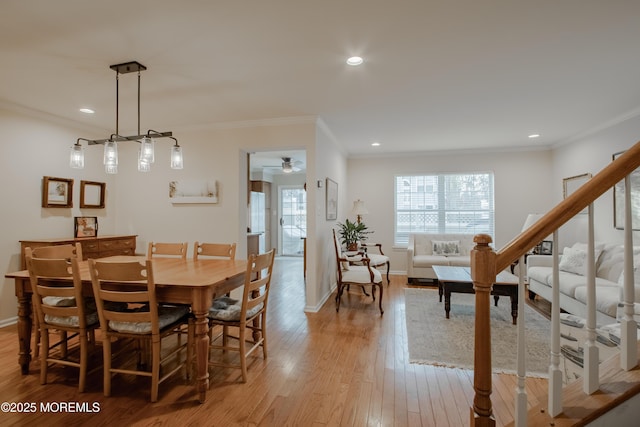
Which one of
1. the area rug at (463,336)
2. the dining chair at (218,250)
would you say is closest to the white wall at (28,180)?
the dining chair at (218,250)

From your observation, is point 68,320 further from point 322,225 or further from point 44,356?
point 322,225

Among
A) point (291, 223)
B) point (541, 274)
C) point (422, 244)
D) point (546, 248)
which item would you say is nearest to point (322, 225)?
point (422, 244)

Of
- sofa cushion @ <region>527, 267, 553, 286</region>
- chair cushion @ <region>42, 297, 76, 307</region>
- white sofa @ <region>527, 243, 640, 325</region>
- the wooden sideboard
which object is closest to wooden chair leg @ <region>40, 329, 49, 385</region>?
chair cushion @ <region>42, 297, 76, 307</region>

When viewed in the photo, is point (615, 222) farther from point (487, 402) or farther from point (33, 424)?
point (33, 424)

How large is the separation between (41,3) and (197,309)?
6.69ft

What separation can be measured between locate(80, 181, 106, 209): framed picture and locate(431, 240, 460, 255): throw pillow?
5455 mm

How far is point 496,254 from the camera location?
113 cm

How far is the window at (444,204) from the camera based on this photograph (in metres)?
5.93

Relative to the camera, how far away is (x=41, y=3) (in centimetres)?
179

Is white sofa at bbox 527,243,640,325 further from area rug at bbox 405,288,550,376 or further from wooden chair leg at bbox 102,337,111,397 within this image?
wooden chair leg at bbox 102,337,111,397

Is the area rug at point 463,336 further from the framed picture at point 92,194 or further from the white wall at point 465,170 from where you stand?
the framed picture at point 92,194

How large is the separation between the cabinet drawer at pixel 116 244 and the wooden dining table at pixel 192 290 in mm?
1465

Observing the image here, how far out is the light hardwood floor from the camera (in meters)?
1.85

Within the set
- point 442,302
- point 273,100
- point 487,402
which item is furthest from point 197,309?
point 442,302
